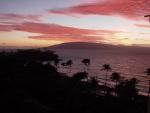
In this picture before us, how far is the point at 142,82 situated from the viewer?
324 ft

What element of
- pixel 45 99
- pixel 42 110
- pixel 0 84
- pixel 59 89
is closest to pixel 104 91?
pixel 59 89

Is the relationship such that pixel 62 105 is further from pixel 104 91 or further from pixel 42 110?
pixel 104 91

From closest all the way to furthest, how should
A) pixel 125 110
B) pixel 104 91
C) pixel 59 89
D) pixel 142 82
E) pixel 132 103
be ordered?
pixel 125 110 → pixel 59 89 → pixel 132 103 → pixel 104 91 → pixel 142 82

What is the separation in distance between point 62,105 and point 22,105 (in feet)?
41.0

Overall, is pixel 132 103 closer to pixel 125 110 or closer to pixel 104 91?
pixel 125 110

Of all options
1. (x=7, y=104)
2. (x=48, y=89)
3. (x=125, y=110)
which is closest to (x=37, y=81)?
(x=48, y=89)

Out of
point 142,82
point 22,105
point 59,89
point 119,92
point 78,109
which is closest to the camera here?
point 22,105

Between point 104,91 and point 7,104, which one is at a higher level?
point 7,104

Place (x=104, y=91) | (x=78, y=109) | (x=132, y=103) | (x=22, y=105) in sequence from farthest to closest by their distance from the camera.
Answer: (x=104, y=91), (x=132, y=103), (x=78, y=109), (x=22, y=105)

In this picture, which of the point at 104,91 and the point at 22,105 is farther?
the point at 104,91

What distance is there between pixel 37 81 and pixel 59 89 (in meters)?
5.46

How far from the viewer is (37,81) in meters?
51.9

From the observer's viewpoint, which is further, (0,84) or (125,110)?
(125,110)

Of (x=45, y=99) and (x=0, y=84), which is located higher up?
(x=0, y=84)
